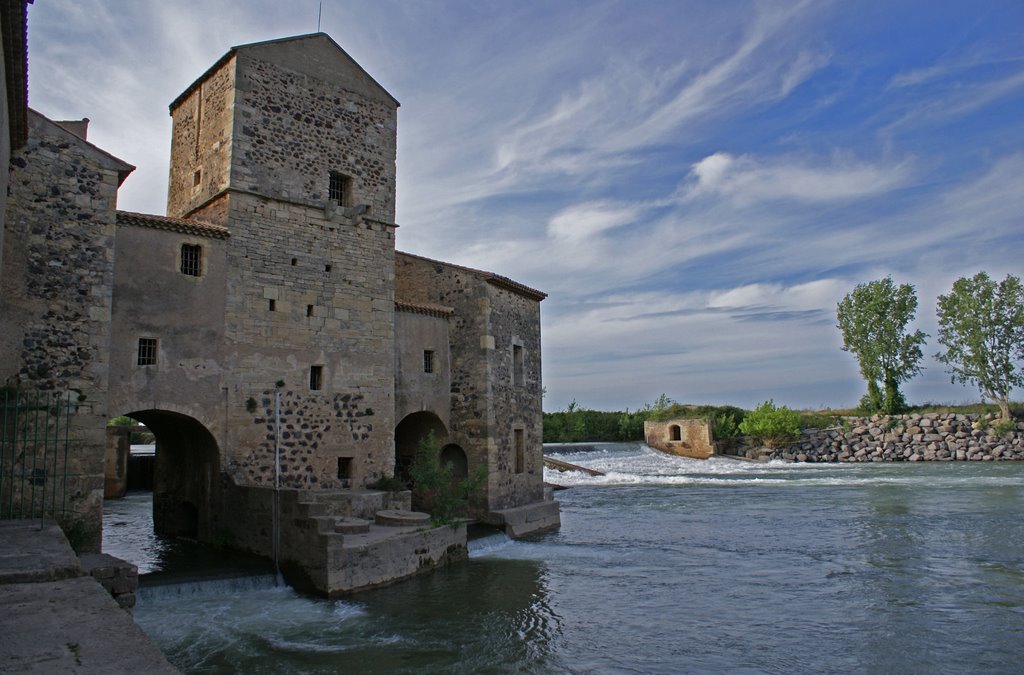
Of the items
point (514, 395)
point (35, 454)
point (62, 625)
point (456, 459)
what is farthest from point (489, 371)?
point (62, 625)

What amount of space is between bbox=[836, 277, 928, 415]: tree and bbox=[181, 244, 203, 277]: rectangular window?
42948 millimetres

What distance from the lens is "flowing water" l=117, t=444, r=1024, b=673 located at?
8.49 metres

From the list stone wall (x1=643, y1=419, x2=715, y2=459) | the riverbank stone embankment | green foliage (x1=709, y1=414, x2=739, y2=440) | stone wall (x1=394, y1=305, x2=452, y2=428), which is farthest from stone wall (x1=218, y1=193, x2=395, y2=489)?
→ the riverbank stone embankment

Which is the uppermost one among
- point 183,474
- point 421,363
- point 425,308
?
point 425,308

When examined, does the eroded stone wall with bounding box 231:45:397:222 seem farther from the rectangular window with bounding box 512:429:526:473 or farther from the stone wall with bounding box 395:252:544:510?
the rectangular window with bounding box 512:429:526:473

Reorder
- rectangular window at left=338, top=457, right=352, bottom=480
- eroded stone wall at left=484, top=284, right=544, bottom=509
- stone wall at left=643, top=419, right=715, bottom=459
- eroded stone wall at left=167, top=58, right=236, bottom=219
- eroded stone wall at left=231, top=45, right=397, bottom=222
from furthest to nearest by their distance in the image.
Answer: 1. stone wall at left=643, top=419, right=715, bottom=459
2. eroded stone wall at left=484, top=284, right=544, bottom=509
3. rectangular window at left=338, top=457, right=352, bottom=480
4. eroded stone wall at left=231, top=45, right=397, bottom=222
5. eroded stone wall at left=167, top=58, right=236, bottom=219

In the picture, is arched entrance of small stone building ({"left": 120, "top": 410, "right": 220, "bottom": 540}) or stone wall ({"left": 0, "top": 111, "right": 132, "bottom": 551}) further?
arched entrance of small stone building ({"left": 120, "top": 410, "right": 220, "bottom": 540})

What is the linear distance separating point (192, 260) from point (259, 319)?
160 centimetres

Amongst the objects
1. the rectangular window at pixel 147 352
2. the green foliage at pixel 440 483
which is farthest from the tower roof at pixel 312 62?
the green foliage at pixel 440 483

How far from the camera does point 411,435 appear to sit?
18.1m

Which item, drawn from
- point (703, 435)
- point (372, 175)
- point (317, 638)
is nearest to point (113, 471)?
point (372, 175)

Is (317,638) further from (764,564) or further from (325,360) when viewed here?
(764,564)

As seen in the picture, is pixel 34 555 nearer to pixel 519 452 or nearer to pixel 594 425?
pixel 519 452

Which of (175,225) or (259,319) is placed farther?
(259,319)
